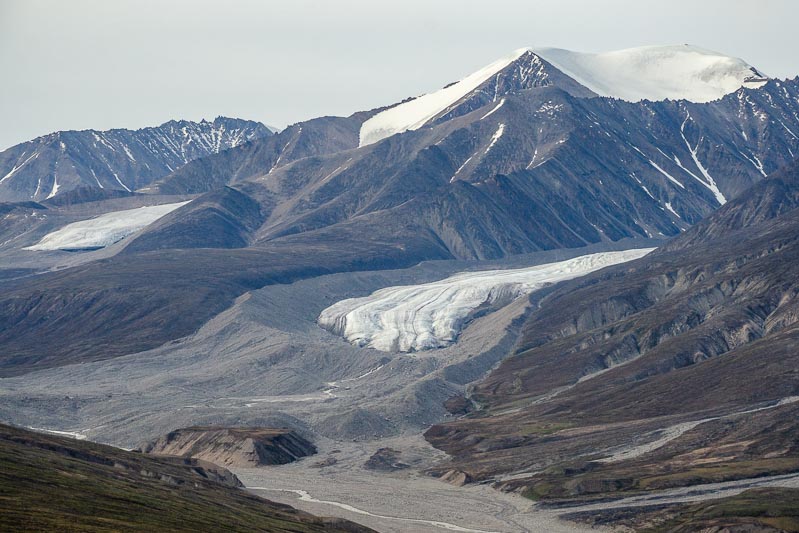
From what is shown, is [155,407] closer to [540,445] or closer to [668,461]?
[540,445]

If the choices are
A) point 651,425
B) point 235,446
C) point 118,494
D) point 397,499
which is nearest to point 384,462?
point 235,446

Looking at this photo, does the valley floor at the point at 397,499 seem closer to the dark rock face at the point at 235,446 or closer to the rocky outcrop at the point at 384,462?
the rocky outcrop at the point at 384,462

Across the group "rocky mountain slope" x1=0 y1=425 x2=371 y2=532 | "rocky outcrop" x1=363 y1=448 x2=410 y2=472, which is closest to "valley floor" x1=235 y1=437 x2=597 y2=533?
"rocky outcrop" x1=363 y1=448 x2=410 y2=472

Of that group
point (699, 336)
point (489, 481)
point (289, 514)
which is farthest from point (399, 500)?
point (699, 336)

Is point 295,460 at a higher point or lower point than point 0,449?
lower

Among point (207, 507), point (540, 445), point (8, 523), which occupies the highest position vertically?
point (8, 523)

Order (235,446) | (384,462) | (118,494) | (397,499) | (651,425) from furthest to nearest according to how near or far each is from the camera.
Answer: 1. (651,425)
2. (235,446)
3. (384,462)
4. (397,499)
5. (118,494)

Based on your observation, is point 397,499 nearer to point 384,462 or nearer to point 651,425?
point 384,462

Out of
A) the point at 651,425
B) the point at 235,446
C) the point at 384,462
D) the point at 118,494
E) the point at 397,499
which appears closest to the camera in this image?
the point at 118,494
